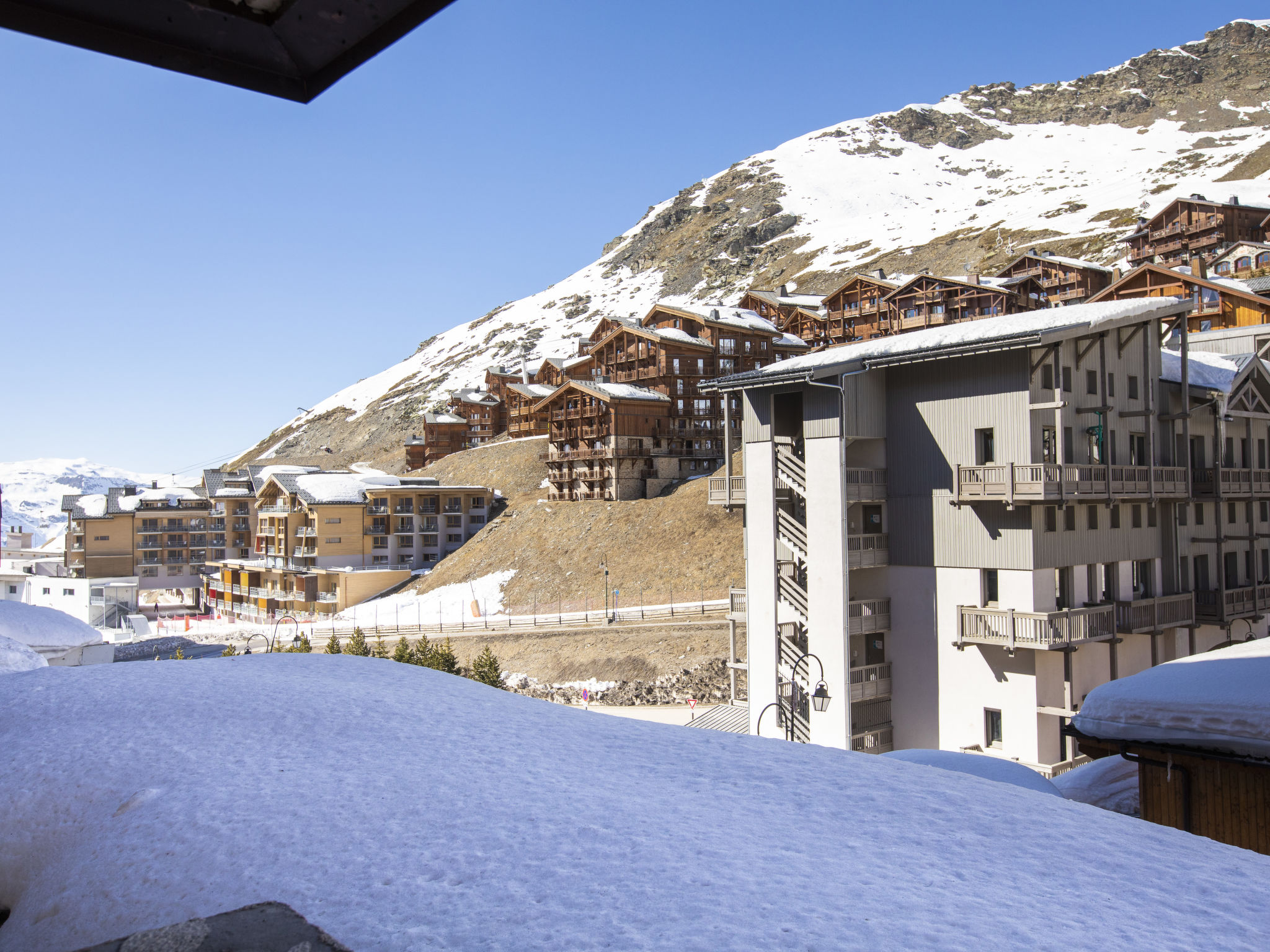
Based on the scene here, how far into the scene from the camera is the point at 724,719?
33.2 meters

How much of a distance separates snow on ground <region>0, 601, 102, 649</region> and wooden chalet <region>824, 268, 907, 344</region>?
261 ft

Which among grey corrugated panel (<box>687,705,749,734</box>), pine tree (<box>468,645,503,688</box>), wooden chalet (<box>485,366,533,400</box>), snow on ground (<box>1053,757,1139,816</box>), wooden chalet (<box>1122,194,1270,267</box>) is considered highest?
wooden chalet (<box>1122,194,1270,267</box>)

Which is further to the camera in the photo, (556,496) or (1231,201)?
(1231,201)

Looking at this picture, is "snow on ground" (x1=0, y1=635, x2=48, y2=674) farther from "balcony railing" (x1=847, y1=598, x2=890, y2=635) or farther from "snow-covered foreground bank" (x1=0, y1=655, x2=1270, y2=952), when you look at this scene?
"balcony railing" (x1=847, y1=598, x2=890, y2=635)

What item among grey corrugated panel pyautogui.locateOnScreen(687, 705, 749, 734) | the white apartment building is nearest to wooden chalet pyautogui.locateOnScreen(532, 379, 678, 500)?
grey corrugated panel pyautogui.locateOnScreen(687, 705, 749, 734)

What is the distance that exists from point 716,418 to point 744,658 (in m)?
39.9

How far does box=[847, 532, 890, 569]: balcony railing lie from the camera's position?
2458 centimetres

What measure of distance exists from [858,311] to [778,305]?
10.6 meters

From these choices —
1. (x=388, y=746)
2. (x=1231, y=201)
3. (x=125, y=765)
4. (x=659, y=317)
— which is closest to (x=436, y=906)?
(x=388, y=746)

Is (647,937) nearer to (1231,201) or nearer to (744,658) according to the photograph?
(744,658)

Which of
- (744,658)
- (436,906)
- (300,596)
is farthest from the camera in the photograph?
(300,596)

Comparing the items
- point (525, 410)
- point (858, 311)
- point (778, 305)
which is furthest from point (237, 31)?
point (778, 305)

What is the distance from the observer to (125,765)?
4.99 m

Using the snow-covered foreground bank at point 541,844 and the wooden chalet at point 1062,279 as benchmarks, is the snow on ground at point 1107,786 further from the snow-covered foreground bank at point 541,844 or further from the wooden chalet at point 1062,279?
the wooden chalet at point 1062,279
